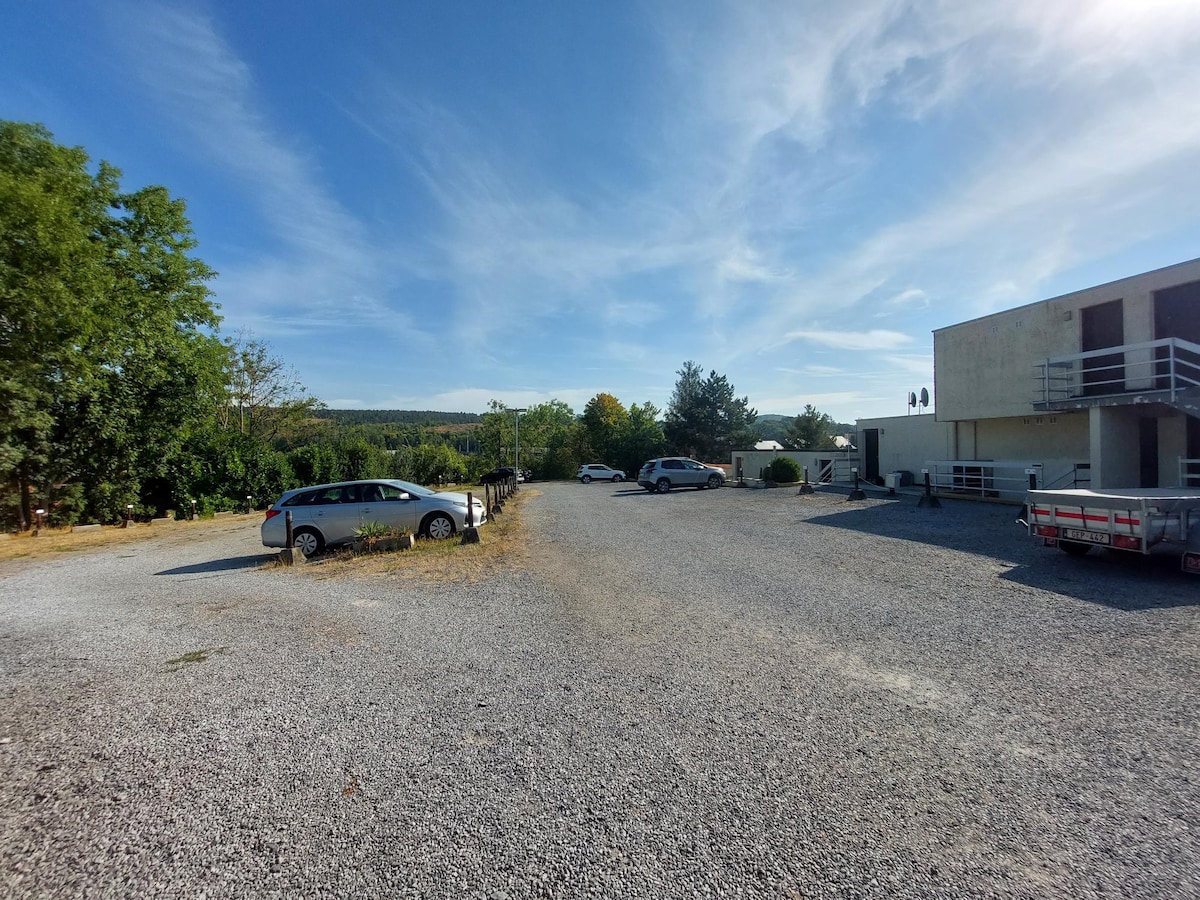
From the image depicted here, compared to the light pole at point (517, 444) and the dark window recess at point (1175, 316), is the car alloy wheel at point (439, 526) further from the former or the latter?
the light pole at point (517, 444)

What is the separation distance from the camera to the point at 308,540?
419 inches

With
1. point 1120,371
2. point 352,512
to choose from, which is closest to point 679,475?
point 1120,371

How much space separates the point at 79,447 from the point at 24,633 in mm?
14349

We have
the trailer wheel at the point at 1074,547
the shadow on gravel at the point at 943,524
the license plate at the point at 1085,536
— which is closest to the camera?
the license plate at the point at 1085,536

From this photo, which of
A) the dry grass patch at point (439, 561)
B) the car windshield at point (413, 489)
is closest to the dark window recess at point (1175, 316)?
the dry grass patch at point (439, 561)

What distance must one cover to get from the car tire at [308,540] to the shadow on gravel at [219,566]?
0.67 m

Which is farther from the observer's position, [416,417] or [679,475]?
[416,417]

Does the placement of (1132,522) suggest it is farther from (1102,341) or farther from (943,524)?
(1102,341)

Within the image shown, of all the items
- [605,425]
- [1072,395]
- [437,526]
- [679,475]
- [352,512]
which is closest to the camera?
[352,512]

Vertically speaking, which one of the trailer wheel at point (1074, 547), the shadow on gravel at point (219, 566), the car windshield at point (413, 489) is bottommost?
the shadow on gravel at point (219, 566)

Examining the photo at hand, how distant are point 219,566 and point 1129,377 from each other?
69.9ft

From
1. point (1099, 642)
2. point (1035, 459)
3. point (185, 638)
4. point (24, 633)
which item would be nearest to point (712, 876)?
point (1099, 642)

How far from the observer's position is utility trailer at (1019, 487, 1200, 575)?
6848 mm

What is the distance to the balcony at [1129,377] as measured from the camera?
37.6ft
